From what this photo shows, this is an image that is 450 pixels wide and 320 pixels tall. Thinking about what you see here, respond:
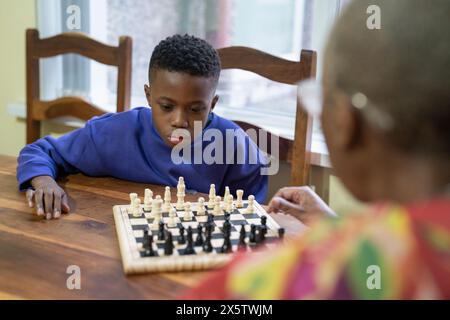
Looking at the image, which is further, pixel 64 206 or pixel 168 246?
pixel 64 206

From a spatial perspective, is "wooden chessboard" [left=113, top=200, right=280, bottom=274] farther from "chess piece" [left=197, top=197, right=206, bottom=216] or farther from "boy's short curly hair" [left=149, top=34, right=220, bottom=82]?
"boy's short curly hair" [left=149, top=34, right=220, bottom=82]

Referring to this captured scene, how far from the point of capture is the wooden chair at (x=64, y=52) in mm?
2229

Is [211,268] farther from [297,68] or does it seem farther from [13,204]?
[297,68]

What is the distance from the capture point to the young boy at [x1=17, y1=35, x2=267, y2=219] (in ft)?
4.97

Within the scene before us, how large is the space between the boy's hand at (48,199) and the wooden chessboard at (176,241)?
0.13 m

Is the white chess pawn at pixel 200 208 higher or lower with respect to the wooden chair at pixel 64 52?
lower

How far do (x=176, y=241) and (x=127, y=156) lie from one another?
58cm

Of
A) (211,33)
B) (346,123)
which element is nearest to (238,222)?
(346,123)

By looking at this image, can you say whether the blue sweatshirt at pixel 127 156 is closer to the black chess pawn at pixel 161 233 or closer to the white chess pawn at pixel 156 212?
the white chess pawn at pixel 156 212

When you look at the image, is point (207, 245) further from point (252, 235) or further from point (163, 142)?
point (163, 142)

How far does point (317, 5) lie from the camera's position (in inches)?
83.5

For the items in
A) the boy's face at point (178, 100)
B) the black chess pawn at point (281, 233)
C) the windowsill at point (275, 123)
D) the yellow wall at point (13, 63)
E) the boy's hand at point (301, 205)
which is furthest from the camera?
the yellow wall at point (13, 63)

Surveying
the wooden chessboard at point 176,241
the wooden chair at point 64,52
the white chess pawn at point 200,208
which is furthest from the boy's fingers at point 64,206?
the wooden chair at point 64,52

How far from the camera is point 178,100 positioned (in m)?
1.51
